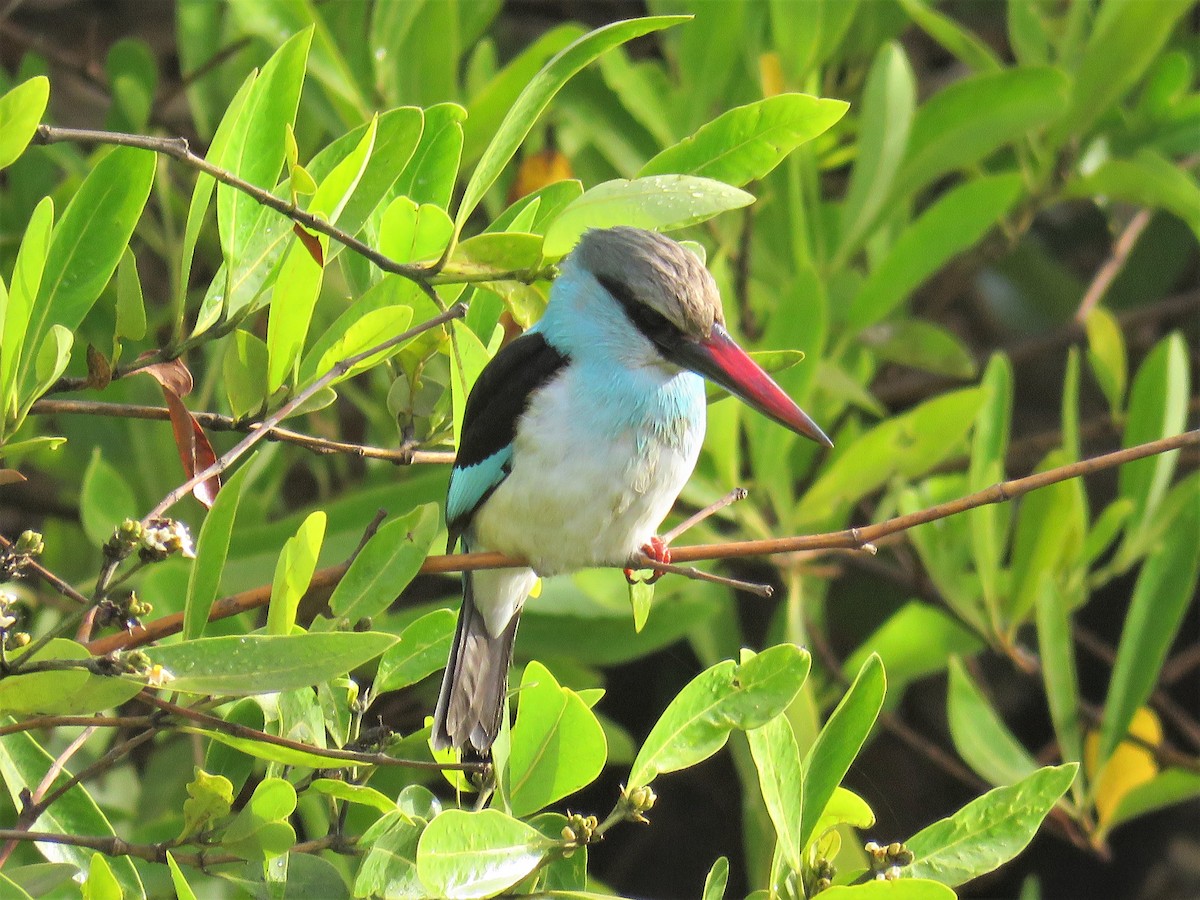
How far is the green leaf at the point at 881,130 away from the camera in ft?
8.39

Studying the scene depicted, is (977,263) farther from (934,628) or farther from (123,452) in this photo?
(123,452)

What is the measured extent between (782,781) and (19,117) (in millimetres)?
989

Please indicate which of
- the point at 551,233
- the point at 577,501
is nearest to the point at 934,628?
the point at 577,501

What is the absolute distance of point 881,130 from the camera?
2557 mm

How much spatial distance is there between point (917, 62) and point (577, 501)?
8.05 feet

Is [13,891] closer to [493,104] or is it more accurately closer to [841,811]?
[841,811]

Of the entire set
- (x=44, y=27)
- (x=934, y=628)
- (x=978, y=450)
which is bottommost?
(x=934, y=628)

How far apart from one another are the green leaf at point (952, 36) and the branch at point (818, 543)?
4.89 ft

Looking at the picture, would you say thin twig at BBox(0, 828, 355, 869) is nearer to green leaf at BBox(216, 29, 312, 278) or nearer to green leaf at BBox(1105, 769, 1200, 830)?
green leaf at BBox(216, 29, 312, 278)

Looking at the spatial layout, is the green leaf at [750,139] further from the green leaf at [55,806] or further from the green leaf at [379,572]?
the green leaf at [55,806]

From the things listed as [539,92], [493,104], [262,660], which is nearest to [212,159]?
[539,92]

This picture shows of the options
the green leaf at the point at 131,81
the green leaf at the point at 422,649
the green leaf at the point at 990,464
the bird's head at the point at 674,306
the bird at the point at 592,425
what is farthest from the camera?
the green leaf at the point at 131,81

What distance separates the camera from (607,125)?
2816 mm

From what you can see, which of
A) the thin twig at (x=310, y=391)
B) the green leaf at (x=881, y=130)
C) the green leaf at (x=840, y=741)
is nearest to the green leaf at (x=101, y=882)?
the thin twig at (x=310, y=391)
